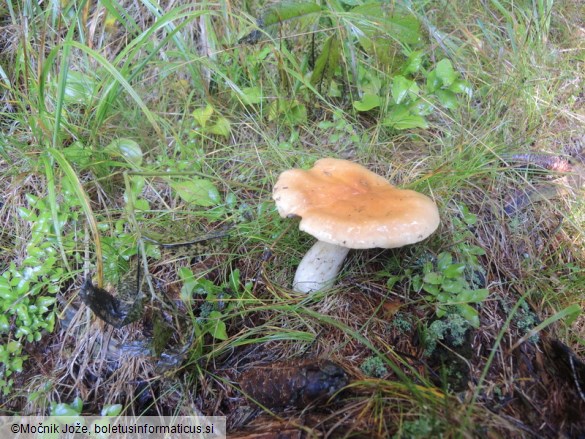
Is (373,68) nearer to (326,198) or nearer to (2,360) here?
(326,198)

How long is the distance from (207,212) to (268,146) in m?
0.66

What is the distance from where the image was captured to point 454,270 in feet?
6.43

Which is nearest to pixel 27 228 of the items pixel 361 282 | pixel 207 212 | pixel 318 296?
pixel 207 212

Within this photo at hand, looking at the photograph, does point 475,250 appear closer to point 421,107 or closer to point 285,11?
point 421,107

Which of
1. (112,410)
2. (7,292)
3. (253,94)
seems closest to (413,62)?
(253,94)

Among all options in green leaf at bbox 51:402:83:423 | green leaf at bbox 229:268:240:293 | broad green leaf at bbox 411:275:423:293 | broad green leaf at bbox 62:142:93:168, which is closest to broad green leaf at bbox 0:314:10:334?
green leaf at bbox 51:402:83:423

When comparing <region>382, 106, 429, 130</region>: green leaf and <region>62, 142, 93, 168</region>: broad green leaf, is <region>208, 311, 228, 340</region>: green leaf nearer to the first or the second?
<region>62, 142, 93, 168</region>: broad green leaf

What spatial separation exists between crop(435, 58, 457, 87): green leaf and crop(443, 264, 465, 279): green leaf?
1.40 meters

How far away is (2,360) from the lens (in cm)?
196

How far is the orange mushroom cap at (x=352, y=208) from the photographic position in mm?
1641

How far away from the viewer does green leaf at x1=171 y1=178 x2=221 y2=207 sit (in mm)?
2271

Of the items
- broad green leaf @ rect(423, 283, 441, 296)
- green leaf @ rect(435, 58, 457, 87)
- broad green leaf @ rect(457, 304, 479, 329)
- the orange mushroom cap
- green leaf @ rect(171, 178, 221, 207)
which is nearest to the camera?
the orange mushroom cap

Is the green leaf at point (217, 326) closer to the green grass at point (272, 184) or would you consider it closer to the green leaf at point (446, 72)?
the green grass at point (272, 184)

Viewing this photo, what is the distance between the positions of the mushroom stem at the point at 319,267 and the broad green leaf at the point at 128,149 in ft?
4.20
